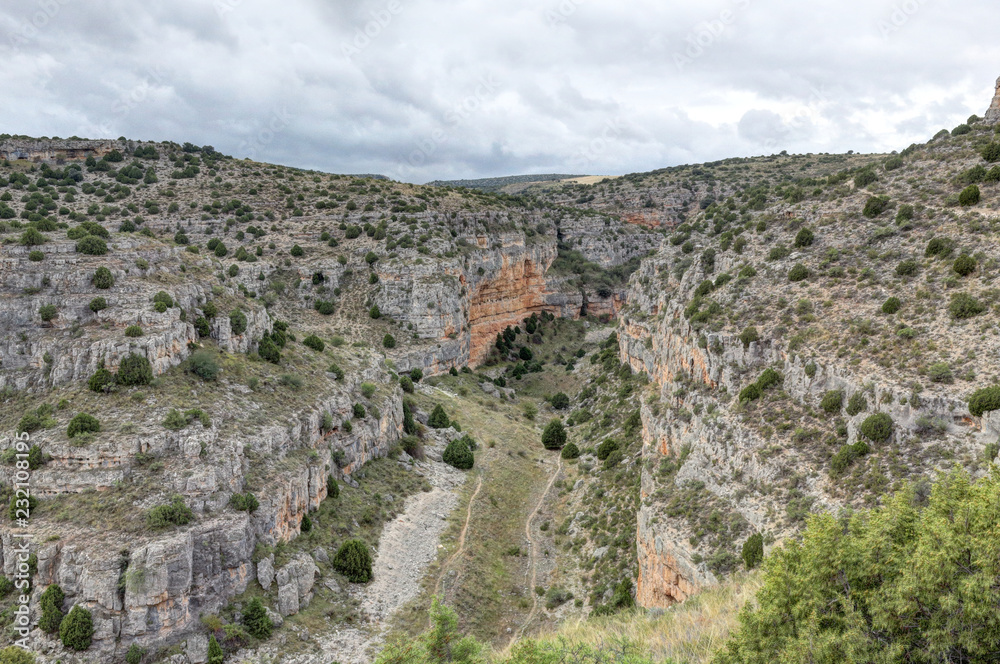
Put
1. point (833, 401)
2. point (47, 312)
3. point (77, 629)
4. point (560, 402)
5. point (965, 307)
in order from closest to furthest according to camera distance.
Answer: point (77, 629), point (965, 307), point (833, 401), point (47, 312), point (560, 402)

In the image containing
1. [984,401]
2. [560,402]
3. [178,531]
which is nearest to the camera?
[984,401]

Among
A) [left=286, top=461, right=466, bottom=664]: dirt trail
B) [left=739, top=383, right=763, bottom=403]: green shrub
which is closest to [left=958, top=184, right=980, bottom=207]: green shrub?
[left=739, top=383, right=763, bottom=403]: green shrub

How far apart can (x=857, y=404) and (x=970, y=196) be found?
16.9 meters

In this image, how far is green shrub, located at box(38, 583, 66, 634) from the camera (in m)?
20.9

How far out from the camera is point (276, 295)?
63.3 metres

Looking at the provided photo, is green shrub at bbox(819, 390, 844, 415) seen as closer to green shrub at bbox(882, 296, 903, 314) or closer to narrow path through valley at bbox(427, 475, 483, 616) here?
green shrub at bbox(882, 296, 903, 314)

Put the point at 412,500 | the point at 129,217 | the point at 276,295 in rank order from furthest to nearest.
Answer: the point at 129,217 < the point at 276,295 < the point at 412,500

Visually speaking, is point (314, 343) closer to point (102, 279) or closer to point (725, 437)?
point (102, 279)

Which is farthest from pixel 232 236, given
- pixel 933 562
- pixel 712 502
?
pixel 933 562

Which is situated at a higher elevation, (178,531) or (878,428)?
(878,428)

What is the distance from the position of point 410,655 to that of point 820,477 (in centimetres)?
1759

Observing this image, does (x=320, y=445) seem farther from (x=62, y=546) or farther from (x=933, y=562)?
(x=933, y=562)

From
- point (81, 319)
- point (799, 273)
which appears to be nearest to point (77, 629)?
point (81, 319)

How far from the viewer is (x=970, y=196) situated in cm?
3192
